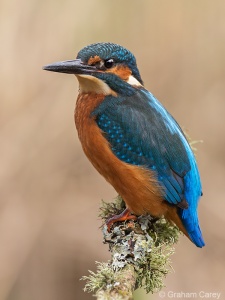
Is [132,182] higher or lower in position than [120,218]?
higher

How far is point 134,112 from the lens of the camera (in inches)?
139

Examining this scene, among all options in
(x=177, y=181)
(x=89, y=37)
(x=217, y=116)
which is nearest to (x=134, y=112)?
(x=177, y=181)

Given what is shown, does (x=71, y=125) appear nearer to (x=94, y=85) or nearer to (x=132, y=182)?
(x=94, y=85)

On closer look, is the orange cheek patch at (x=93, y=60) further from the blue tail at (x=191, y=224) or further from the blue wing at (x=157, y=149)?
the blue tail at (x=191, y=224)

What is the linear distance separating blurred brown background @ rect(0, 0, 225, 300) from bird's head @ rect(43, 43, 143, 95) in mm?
1321

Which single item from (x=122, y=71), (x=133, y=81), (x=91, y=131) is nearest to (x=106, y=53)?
(x=122, y=71)

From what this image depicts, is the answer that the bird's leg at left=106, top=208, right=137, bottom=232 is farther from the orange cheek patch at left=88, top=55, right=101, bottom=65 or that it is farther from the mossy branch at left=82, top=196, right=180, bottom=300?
the orange cheek patch at left=88, top=55, right=101, bottom=65

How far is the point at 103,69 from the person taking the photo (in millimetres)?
3516

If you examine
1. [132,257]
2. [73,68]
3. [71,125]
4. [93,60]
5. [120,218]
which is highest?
[71,125]

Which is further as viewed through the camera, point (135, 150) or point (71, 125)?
point (71, 125)

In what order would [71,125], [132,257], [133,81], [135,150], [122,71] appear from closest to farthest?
1. [132,257]
2. [135,150]
3. [122,71]
4. [133,81]
5. [71,125]

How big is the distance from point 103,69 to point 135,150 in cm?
50

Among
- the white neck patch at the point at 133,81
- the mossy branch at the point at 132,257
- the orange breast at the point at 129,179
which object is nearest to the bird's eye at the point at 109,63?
the white neck patch at the point at 133,81

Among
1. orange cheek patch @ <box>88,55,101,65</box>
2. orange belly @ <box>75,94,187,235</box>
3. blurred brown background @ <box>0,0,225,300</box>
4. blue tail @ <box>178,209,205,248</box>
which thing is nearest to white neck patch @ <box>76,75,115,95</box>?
orange cheek patch @ <box>88,55,101,65</box>
